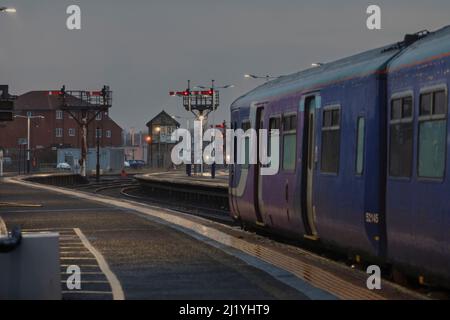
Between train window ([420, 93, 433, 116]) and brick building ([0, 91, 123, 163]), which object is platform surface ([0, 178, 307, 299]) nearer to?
train window ([420, 93, 433, 116])

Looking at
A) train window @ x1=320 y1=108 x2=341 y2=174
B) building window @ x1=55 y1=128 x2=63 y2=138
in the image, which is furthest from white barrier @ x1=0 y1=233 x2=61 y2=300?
building window @ x1=55 y1=128 x2=63 y2=138

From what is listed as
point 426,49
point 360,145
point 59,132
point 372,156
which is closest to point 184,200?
point 360,145

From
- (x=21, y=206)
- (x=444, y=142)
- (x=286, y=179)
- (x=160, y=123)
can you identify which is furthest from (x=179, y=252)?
(x=160, y=123)

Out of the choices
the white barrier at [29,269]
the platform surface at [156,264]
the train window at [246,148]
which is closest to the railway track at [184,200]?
the platform surface at [156,264]

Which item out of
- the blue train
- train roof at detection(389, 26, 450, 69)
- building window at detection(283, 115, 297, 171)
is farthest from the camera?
building window at detection(283, 115, 297, 171)

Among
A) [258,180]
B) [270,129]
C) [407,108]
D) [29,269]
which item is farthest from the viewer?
[258,180]

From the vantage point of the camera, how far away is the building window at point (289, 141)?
57.5 ft

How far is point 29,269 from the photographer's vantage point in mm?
10359

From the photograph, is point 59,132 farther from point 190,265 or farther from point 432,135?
point 432,135

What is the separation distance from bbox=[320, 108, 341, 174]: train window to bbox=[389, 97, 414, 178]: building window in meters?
2.25

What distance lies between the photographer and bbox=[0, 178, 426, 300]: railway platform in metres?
11.8

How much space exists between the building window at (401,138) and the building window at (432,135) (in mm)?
336

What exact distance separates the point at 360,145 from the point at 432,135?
97.7 inches

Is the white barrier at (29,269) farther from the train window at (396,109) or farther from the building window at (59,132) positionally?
the building window at (59,132)
